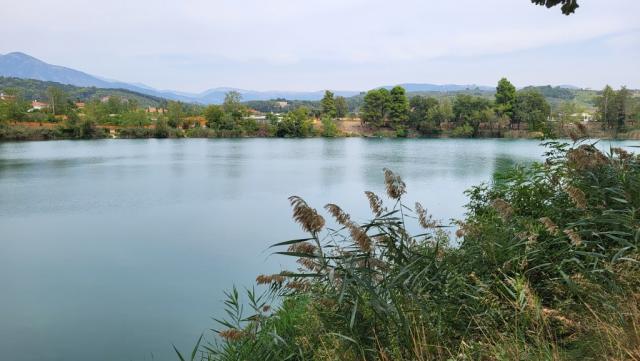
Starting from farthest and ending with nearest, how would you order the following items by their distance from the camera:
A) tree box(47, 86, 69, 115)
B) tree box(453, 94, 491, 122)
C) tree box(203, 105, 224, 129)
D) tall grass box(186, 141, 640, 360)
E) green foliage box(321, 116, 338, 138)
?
tree box(47, 86, 69, 115), tree box(203, 105, 224, 129), green foliage box(321, 116, 338, 138), tree box(453, 94, 491, 122), tall grass box(186, 141, 640, 360)

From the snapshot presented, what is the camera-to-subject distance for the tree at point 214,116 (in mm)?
56781

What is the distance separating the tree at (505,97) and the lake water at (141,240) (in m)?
33.7

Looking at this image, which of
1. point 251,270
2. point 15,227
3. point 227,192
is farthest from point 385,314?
point 227,192

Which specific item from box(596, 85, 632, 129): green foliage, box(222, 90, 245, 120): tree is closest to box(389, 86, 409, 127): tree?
box(222, 90, 245, 120): tree

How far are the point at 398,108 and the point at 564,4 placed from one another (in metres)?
52.7

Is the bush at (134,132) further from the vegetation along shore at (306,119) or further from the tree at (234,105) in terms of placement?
the tree at (234,105)

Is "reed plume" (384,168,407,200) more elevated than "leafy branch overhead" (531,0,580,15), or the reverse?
"leafy branch overhead" (531,0,580,15)

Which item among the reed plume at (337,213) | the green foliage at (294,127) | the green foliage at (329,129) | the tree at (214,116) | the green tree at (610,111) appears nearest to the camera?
the reed plume at (337,213)

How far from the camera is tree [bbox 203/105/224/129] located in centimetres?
5678

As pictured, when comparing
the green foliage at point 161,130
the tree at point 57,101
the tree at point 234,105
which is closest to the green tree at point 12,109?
the tree at point 57,101

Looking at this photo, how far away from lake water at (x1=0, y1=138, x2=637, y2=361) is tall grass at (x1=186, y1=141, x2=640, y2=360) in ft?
12.1

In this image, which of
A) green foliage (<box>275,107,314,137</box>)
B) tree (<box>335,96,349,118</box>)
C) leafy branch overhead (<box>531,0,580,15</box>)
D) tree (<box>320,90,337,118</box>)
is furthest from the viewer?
tree (<box>335,96,349,118</box>)

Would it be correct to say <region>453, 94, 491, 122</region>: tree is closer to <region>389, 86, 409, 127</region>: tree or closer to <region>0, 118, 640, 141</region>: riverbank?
<region>0, 118, 640, 141</region>: riverbank

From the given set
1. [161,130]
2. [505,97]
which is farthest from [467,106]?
[161,130]
